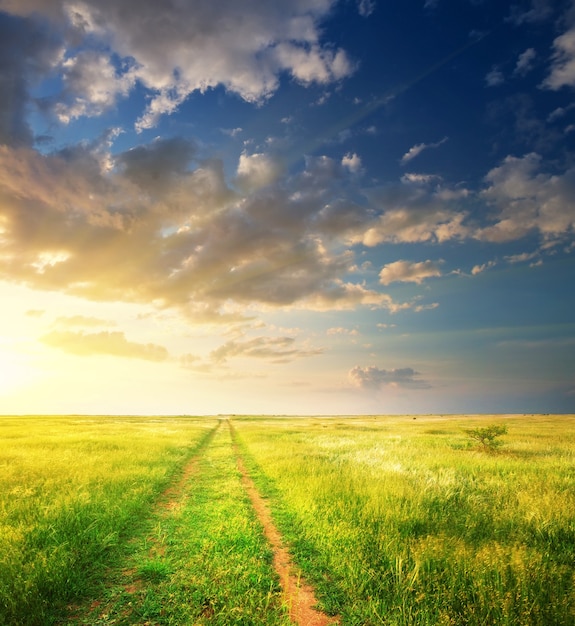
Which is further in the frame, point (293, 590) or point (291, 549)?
point (291, 549)

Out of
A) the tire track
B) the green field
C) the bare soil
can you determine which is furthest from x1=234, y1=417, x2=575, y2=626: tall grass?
the tire track

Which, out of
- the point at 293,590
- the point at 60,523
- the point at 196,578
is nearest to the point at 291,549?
the point at 293,590

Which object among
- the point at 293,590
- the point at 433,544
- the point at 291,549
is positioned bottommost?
the point at 291,549

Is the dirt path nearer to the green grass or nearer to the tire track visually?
the green grass

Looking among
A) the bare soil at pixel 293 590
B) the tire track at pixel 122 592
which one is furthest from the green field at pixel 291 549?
the bare soil at pixel 293 590

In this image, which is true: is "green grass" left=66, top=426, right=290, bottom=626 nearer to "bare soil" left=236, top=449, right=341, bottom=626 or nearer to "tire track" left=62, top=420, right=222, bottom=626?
"tire track" left=62, top=420, right=222, bottom=626

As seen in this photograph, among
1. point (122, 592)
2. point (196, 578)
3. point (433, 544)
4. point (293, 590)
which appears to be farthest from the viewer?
point (433, 544)

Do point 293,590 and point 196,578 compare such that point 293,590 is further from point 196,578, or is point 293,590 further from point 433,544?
point 433,544

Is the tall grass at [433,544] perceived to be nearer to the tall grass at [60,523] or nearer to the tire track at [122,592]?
the tire track at [122,592]

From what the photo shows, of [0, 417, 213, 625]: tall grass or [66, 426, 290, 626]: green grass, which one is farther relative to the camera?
Result: [0, 417, 213, 625]: tall grass

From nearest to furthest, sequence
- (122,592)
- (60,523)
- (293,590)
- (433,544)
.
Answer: (122,592), (293,590), (433,544), (60,523)

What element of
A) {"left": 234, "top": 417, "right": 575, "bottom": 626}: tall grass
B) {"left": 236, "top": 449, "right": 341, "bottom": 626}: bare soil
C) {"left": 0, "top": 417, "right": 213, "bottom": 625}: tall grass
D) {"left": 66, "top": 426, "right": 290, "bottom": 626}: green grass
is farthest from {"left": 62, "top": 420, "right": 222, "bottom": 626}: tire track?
{"left": 234, "top": 417, "right": 575, "bottom": 626}: tall grass

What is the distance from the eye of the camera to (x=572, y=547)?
24.0 feet

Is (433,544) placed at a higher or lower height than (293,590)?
higher
